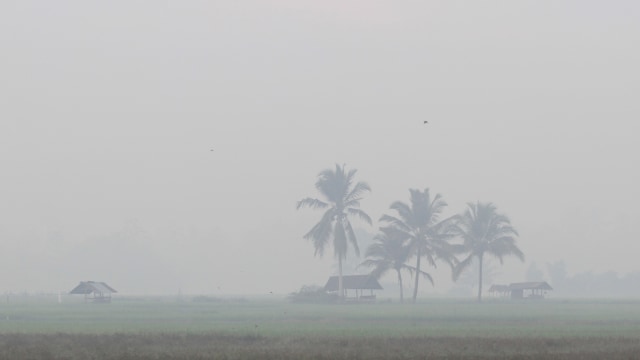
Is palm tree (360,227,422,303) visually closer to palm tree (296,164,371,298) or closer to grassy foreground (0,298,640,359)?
palm tree (296,164,371,298)

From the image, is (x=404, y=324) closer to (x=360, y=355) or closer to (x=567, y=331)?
(x=567, y=331)

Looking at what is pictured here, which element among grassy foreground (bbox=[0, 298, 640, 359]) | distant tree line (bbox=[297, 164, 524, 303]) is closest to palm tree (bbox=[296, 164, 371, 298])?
distant tree line (bbox=[297, 164, 524, 303])

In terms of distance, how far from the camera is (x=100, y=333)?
3534cm

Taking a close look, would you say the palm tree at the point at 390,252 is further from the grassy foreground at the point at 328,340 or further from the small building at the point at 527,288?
the grassy foreground at the point at 328,340

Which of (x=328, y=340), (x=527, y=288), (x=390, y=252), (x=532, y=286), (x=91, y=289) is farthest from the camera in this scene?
(x=527, y=288)

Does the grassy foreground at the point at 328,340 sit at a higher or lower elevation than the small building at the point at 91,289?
lower

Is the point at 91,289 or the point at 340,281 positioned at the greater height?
the point at 340,281

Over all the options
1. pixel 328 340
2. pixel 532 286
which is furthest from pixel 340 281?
pixel 328 340

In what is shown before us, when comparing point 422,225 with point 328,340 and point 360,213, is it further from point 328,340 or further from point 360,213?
point 328,340

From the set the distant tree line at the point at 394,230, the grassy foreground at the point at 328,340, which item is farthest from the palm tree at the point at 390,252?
the grassy foreground at the point at 328,340

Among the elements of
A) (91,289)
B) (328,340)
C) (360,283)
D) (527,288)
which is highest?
(360,283)

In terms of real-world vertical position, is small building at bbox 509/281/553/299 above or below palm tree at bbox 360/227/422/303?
below

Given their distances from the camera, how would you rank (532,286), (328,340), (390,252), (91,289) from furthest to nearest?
(532,286) < (390,252) < (91,289) < (328,340)

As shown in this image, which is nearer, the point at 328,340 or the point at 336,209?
the point at 328,340
